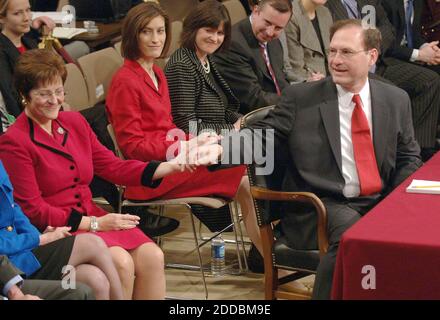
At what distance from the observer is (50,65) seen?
4.05 metres

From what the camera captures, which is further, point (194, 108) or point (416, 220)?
point (194, 108)

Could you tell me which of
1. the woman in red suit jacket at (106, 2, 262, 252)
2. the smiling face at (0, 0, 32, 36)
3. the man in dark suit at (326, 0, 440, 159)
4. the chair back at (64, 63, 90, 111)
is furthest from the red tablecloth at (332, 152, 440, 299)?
the man in dark suit at (326, 0, 440, 159)

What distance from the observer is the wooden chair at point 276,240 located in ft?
14.0

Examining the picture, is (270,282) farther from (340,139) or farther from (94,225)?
(94,225)

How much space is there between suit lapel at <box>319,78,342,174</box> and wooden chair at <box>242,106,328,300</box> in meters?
0.26

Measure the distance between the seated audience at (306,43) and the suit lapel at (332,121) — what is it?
1.76 meters

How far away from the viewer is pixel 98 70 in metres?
5.68

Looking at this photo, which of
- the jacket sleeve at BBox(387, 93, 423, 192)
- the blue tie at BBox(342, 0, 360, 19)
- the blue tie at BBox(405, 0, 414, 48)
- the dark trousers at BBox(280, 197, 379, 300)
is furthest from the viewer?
the blue tie at BBox(405, 0, 414, 48)

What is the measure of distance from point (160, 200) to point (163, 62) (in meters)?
1.70

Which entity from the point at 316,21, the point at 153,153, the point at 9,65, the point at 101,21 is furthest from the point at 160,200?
the point at 101,21

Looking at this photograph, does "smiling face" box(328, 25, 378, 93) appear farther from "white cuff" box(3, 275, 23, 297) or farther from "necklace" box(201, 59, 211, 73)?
"white cuff" box(3, 275, 23, 297)

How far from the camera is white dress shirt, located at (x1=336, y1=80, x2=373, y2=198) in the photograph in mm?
4398

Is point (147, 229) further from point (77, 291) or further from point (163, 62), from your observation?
point (77, 291)
